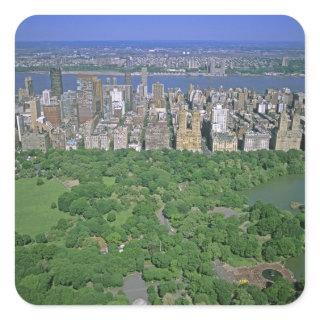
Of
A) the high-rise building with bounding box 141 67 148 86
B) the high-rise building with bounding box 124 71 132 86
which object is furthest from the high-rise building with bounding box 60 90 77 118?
the high-rise building with bounding box 141 67 148 86

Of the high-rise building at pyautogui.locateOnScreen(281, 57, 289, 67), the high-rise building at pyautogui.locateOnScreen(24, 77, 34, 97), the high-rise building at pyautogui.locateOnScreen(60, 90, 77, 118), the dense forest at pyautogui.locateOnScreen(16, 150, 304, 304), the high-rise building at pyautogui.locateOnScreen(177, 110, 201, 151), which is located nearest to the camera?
the dense forest at pyautogui.locateOnScreen(16, 150, 304, 304)

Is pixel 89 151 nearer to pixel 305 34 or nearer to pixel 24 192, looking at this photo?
pixel 24 192

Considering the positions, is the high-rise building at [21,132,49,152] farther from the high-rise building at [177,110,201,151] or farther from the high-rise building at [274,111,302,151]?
the high-rise building at [274,111,302,151]

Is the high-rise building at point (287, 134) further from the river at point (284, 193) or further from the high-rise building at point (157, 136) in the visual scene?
the high-rise building at point (157, 136)

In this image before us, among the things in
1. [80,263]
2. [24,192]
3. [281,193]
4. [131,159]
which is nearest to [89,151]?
[131,159]

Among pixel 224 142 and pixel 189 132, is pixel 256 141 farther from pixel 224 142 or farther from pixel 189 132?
pixel 189 132

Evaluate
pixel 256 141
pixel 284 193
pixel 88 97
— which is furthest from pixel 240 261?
pixel 88 97
